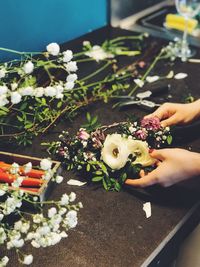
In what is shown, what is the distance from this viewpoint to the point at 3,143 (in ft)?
3.61

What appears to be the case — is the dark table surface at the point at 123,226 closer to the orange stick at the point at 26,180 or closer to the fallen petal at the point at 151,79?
the orange stick at the point at 26,180

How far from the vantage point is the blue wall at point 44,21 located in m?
1.40

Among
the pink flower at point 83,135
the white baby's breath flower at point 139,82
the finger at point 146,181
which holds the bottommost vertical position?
the finger at point 146,181

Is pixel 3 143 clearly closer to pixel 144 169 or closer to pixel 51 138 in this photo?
pixel 51 138

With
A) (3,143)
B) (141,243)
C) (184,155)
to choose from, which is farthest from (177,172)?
(3,143)

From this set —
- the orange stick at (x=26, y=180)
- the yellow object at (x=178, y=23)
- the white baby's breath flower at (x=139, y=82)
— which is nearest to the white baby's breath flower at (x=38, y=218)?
the orange stick at (x=26, y=180)

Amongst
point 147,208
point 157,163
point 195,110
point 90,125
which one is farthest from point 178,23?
point 147,208

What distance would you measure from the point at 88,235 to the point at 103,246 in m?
0.04

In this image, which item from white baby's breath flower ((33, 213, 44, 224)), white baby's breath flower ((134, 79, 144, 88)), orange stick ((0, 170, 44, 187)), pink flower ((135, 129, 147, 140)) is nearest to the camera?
white baby's breath flower ((33, 213, 44, 224))

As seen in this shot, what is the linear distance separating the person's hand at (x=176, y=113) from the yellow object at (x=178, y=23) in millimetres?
851

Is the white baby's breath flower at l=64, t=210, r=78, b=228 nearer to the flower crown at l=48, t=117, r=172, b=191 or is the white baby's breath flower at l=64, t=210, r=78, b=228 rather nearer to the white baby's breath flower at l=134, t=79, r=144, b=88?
the flower crown at l=48, t=117, r=172, b=191

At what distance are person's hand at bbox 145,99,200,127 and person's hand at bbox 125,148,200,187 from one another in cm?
19

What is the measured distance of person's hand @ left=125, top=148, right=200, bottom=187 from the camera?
928 mm

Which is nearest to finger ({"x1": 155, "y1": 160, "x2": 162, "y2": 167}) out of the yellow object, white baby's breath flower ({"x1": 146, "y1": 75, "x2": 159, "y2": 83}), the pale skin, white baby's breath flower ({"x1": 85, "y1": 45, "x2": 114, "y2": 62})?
the pale skin
